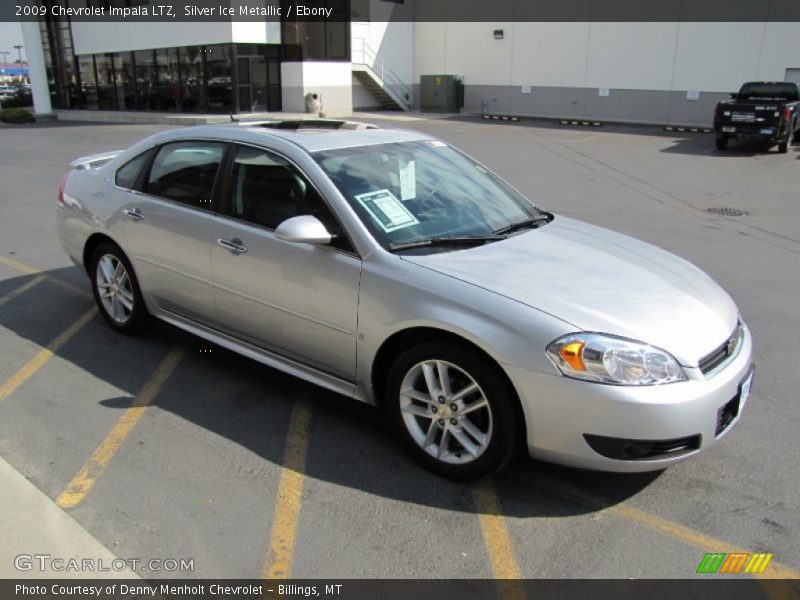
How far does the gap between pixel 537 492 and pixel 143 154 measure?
12.0 ft

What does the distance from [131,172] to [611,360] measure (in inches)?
149

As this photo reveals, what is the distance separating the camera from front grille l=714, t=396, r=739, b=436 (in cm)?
301

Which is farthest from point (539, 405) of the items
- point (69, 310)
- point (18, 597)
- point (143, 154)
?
point (69, 310)

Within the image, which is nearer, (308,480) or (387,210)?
(308,480)

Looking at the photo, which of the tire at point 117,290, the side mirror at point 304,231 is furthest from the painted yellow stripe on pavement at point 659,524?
the tire at point 117,290

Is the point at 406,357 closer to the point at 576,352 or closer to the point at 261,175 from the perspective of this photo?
the point at 576,352

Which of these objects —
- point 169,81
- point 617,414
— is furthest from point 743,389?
point 169,81

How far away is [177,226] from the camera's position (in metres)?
4.36

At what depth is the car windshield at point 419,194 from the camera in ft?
11.9

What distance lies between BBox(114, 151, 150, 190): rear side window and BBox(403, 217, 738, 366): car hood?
2.56 m

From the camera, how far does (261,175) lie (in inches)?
159

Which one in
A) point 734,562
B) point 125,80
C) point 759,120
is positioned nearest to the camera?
point 734,562

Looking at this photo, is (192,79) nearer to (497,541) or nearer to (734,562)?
(497,541)

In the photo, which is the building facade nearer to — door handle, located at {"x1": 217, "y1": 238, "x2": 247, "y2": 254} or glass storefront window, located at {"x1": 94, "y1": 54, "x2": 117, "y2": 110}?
glass storefront window, located at {"x1": 94, "y1": 54, "x2": 117, "y2": 110}
